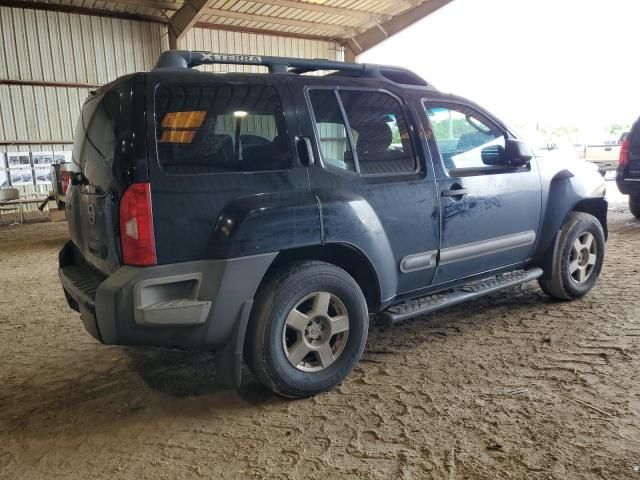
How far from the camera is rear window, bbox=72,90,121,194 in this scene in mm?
2479

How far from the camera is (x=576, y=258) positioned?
4273 millimetres

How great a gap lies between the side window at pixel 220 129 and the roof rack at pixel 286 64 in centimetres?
35

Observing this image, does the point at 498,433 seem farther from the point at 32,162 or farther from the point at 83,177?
the point at 32,162

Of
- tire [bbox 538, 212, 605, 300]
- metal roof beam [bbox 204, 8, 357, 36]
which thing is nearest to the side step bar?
tire [bbox 538, 212, 605, 300]

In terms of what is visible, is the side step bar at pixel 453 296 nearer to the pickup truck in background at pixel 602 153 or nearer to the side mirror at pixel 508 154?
the side mirror at pixel 508 154

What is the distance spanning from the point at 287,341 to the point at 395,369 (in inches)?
30.5

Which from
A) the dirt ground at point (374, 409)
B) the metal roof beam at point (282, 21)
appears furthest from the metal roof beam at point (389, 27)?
the dirt ground at point (374, 409)

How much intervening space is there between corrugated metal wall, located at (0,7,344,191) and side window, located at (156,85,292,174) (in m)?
10.9

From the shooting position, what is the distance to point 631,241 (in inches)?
270

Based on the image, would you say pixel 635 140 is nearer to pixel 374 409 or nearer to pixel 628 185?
Result: pixel 628 185

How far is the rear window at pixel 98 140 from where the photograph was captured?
248 cm

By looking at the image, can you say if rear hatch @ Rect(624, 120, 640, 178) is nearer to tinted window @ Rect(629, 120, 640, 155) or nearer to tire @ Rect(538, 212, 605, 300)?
tinted window @ Rect(629, 120, 640, 155)

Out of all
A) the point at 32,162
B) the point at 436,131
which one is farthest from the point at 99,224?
the point at 32,162

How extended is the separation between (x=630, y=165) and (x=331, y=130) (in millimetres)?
7084
